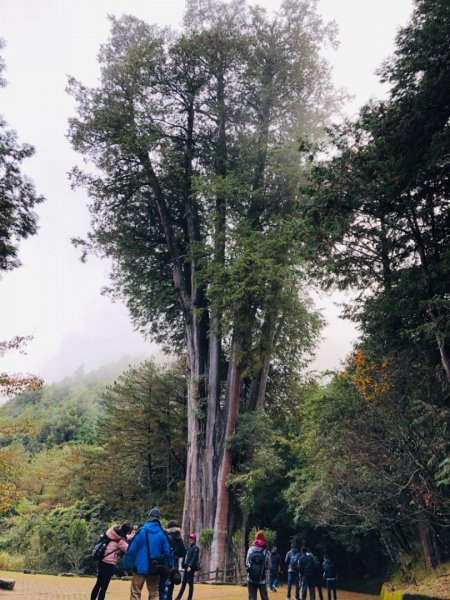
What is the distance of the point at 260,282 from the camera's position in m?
16.7

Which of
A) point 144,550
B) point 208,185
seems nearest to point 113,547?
point 144,550

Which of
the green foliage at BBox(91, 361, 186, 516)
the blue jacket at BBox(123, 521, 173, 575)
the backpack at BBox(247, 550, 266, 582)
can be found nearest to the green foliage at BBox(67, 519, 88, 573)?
the green foliage at BBox(91, 361, 186, 516)

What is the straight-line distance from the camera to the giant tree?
1816 cm

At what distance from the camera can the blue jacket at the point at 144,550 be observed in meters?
5.83

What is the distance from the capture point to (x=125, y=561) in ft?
19.4

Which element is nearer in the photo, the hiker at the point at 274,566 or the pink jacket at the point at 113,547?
the pink jacket at the point at 113,547

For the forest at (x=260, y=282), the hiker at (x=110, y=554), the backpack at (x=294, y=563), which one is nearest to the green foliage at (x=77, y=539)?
the forest at (x=260, y=282)

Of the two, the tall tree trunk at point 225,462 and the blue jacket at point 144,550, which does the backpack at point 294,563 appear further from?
the blue jacket at point 144,550

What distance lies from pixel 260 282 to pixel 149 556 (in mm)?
11612

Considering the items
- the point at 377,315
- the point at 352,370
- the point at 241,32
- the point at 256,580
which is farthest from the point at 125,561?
the point at 241,32

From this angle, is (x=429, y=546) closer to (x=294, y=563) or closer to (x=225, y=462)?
(x=294, y=563)

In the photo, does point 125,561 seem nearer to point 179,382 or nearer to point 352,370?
point 352,370

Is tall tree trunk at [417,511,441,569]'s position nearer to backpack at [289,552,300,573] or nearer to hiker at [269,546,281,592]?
backpack at [289,552,300,573]

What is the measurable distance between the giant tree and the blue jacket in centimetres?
1168
